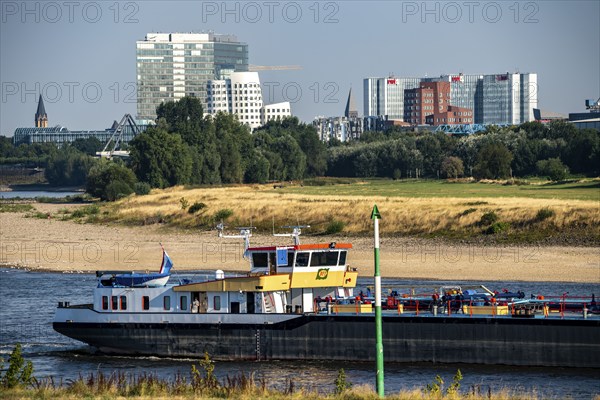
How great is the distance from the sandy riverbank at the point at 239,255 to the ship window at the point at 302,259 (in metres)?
24.7

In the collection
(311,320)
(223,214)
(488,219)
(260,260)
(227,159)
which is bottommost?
(311,320)

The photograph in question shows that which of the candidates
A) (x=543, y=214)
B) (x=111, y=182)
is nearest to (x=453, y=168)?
(x=111, y=182)

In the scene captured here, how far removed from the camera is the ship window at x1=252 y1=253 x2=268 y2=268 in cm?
4903

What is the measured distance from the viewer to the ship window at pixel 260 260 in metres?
49.0

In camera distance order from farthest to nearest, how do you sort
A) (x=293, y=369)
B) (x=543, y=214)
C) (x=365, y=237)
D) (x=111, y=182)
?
(x=111, y=182) → (x=365, y=237) → (x=543, y=214) → (x=293, y=369)

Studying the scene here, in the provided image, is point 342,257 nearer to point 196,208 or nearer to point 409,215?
point 409,215

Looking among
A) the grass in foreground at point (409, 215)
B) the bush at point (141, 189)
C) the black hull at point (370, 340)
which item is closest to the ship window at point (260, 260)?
the black hull at point (370, 340)

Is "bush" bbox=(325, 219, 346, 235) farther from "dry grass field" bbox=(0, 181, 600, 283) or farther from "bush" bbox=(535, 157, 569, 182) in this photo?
"bush" bbox=(535, 157, 569, 182)

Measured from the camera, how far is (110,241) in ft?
318

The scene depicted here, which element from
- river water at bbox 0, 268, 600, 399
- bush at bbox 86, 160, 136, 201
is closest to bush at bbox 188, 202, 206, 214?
bush at bbox 86, 160, 136, 201

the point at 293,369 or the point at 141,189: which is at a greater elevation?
the point at 141,189

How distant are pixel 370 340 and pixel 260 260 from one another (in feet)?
19.1

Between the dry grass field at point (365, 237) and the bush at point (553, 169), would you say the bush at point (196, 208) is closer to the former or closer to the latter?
the dry grass field at point (365, 237)

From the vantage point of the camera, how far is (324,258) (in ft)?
161
